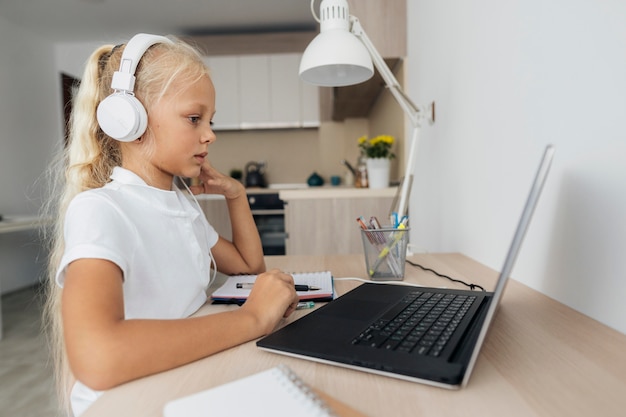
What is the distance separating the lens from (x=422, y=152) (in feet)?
5.74

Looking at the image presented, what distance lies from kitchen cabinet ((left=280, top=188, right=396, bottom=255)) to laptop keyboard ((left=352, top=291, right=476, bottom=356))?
4.73ft

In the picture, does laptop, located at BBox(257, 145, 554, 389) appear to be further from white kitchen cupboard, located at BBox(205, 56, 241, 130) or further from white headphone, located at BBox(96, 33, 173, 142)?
white kitchen cupboard, located at BBox(205, 56, 241, 130)

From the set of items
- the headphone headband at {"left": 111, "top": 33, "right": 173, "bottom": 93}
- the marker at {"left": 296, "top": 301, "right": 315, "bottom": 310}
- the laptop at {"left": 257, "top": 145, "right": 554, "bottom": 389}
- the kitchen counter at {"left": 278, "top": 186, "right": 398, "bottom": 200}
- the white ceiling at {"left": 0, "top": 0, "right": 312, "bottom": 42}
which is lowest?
the marker at {"left": 296, "top": 301, "right": 315, "bottom": 310}

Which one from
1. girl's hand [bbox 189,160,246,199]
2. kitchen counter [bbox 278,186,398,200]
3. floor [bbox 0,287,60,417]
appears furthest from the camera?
kitchen counter [bbox 278,186,398,200]

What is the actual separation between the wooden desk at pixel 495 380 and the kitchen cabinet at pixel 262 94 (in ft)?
11.3

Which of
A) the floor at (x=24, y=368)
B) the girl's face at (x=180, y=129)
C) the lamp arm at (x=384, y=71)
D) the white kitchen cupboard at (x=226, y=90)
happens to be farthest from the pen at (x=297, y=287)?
the white kitchen cupboard at (x=226, y=90)

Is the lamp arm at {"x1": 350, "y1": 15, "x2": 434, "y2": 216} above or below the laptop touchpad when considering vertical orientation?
above

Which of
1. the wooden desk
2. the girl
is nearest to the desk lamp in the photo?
the girl

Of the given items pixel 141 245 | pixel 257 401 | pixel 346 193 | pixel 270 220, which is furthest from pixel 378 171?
pixel 257 401

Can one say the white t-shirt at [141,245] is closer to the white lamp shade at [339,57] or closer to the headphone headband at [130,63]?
the headphone headband at [130,63]

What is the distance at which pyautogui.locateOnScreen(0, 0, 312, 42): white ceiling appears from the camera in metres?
3.39

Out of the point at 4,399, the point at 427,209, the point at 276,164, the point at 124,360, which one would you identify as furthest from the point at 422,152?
the point at 276,164

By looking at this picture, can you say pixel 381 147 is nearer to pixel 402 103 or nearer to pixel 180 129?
pixel 402 103

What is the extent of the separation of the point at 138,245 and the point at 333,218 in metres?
1.56
